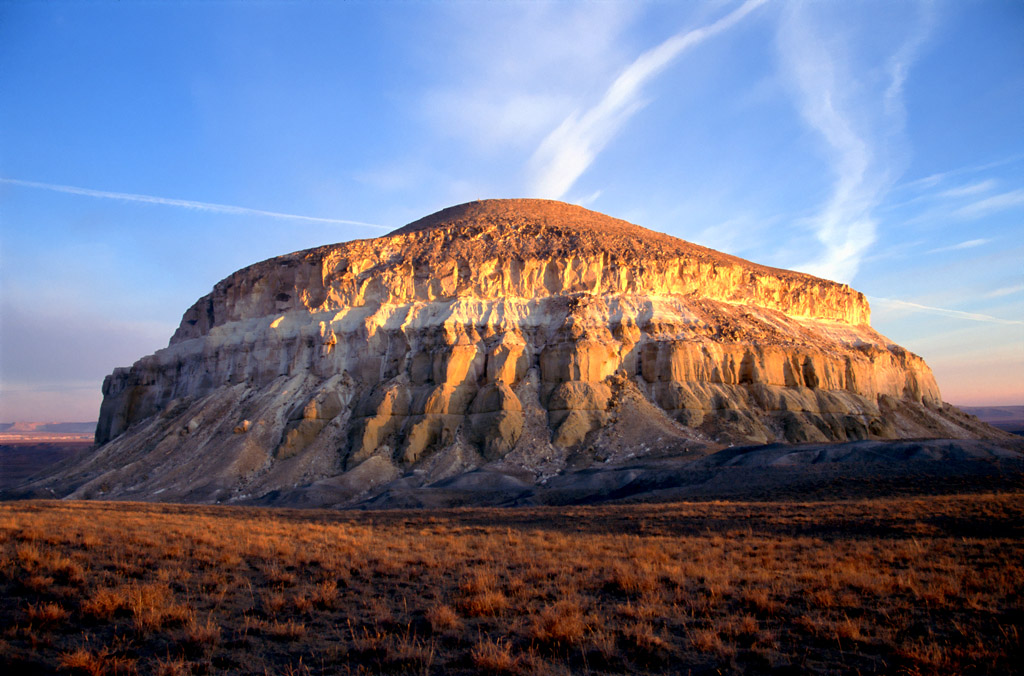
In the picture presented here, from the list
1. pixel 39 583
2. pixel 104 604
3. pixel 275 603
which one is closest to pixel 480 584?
pixel 275 603

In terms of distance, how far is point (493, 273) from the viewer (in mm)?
50281

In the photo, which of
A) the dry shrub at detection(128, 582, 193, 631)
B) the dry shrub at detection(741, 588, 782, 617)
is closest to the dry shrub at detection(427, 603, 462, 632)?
the dry shrub at detection(128, 582, 193, 631)

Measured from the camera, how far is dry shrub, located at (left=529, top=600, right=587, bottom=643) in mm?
6840

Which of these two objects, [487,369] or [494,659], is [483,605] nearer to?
[494,659]

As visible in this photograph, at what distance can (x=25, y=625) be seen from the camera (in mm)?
7152

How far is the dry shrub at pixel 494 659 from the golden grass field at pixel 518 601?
0.02 m

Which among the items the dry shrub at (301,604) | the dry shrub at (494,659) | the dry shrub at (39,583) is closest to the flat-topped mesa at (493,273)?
the dry shrub at (39,583)

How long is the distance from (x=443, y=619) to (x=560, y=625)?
1.46m

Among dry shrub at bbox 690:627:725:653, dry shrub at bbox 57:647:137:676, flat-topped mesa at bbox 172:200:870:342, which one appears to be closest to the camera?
dry shrub at bbox 57:647:137:676

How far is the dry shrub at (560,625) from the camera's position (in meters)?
6.84

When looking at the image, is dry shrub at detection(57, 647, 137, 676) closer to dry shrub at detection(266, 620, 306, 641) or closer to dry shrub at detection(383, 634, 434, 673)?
dry shrub at detection(266, 620, 306, 641)

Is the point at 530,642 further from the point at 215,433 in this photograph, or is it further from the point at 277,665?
the point at 215,433

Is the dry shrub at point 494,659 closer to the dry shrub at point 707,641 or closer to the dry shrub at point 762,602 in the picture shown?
the dry shrub at point 707,641

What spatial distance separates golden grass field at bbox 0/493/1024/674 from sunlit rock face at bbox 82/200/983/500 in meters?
23.9
